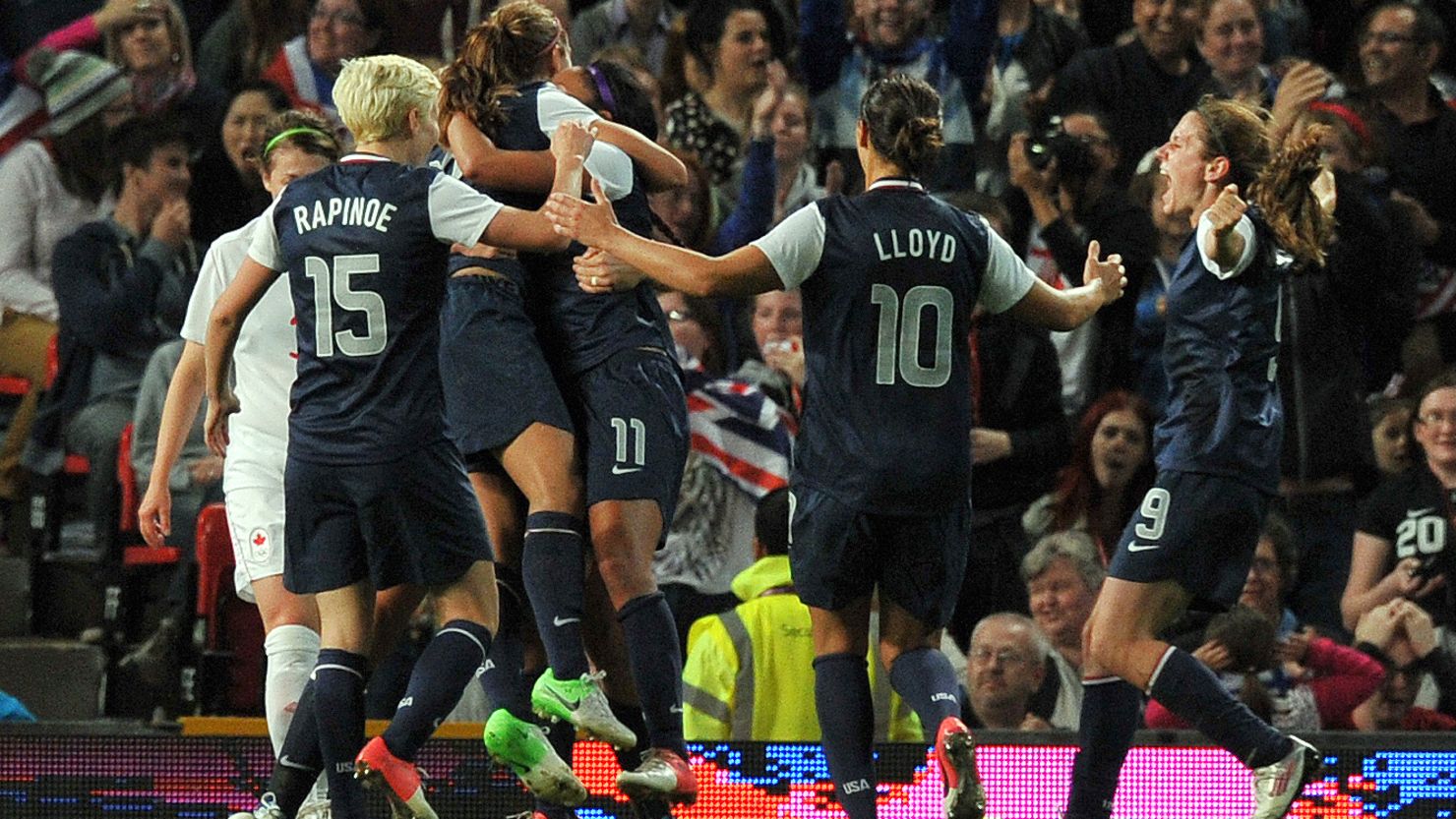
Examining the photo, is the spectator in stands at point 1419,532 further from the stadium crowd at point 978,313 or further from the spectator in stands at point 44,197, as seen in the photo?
the spectator in stands at point 44,197

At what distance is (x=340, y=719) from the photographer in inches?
275

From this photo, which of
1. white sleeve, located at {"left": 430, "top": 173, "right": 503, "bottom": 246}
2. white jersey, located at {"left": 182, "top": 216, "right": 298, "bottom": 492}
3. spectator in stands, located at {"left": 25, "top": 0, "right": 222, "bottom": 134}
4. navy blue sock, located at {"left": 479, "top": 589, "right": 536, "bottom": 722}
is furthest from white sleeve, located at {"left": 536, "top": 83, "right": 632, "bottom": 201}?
spectator in stands, located at {"left": 25, "top": 0, "right": 222, "bottom": 134}

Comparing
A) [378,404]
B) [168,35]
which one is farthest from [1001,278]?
[168,35]

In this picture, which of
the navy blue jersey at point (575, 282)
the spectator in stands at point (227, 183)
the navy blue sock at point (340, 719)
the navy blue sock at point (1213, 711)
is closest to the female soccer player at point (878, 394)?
the navy blue jersey at point (575, 282)

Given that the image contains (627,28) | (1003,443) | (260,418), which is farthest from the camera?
(627,28)

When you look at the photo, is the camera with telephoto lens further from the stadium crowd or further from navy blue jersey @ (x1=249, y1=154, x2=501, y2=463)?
navy blue jersey @ (x1=249, y1=154, x2=501, y2=463)

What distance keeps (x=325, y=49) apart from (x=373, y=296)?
511 cm

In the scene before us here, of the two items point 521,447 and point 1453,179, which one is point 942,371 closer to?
Result: point 521,447

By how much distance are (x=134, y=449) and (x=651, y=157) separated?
12.6 feet

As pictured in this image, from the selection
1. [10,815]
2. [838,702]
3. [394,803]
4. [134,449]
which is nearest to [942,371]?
[838,702]

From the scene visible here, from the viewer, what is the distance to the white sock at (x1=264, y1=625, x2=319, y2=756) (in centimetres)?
760

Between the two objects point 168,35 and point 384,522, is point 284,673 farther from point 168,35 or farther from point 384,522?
point 168,35

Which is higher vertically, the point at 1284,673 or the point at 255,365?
the point at 255,365

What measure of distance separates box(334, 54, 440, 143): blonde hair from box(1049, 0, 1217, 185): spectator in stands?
4.88 metres
